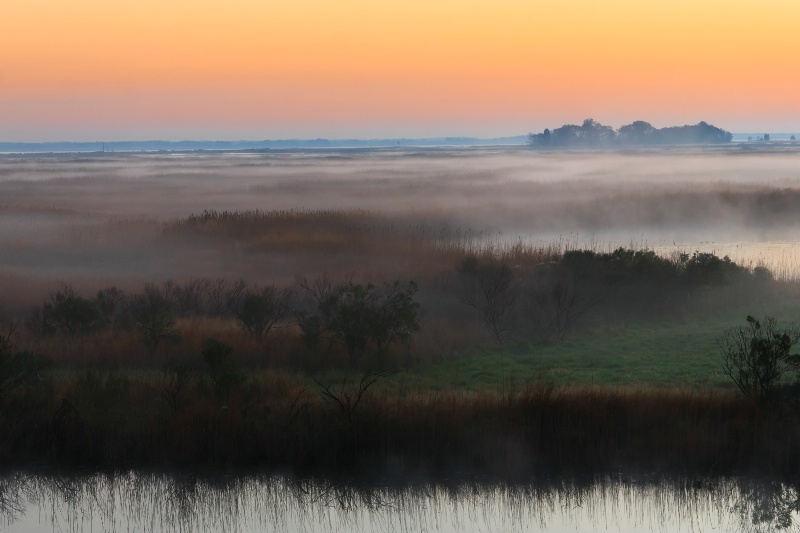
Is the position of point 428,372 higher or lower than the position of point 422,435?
lower

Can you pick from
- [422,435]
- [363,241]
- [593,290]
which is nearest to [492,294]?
[593,290]

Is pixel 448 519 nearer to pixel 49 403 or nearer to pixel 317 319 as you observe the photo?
pixel 49 403

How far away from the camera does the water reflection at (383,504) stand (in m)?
10.1

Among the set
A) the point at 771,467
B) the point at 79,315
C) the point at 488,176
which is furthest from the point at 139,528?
the point at 488,176

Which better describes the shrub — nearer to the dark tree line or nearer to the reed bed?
the reed bed

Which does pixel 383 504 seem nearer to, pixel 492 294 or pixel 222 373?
pixel 222 373

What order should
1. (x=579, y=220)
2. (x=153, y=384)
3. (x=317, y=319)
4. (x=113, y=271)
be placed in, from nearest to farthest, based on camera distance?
(x=153, y=384) → (x=317, y=319) → (x=113, y=271) → (x=579, y=220)

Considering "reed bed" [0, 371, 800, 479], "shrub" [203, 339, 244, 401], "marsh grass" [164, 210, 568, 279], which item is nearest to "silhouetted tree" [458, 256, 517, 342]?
"marsh grass" [164, 210, 568, 279]

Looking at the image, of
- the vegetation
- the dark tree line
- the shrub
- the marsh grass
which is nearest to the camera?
the vegetation

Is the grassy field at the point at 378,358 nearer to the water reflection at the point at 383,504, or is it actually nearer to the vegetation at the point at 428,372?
the vegetation at the point at 428,372

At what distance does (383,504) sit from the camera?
1062 centimetres

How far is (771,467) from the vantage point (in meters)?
11.2

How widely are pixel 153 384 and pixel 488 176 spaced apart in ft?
243

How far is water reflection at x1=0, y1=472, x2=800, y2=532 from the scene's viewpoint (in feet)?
33.2
